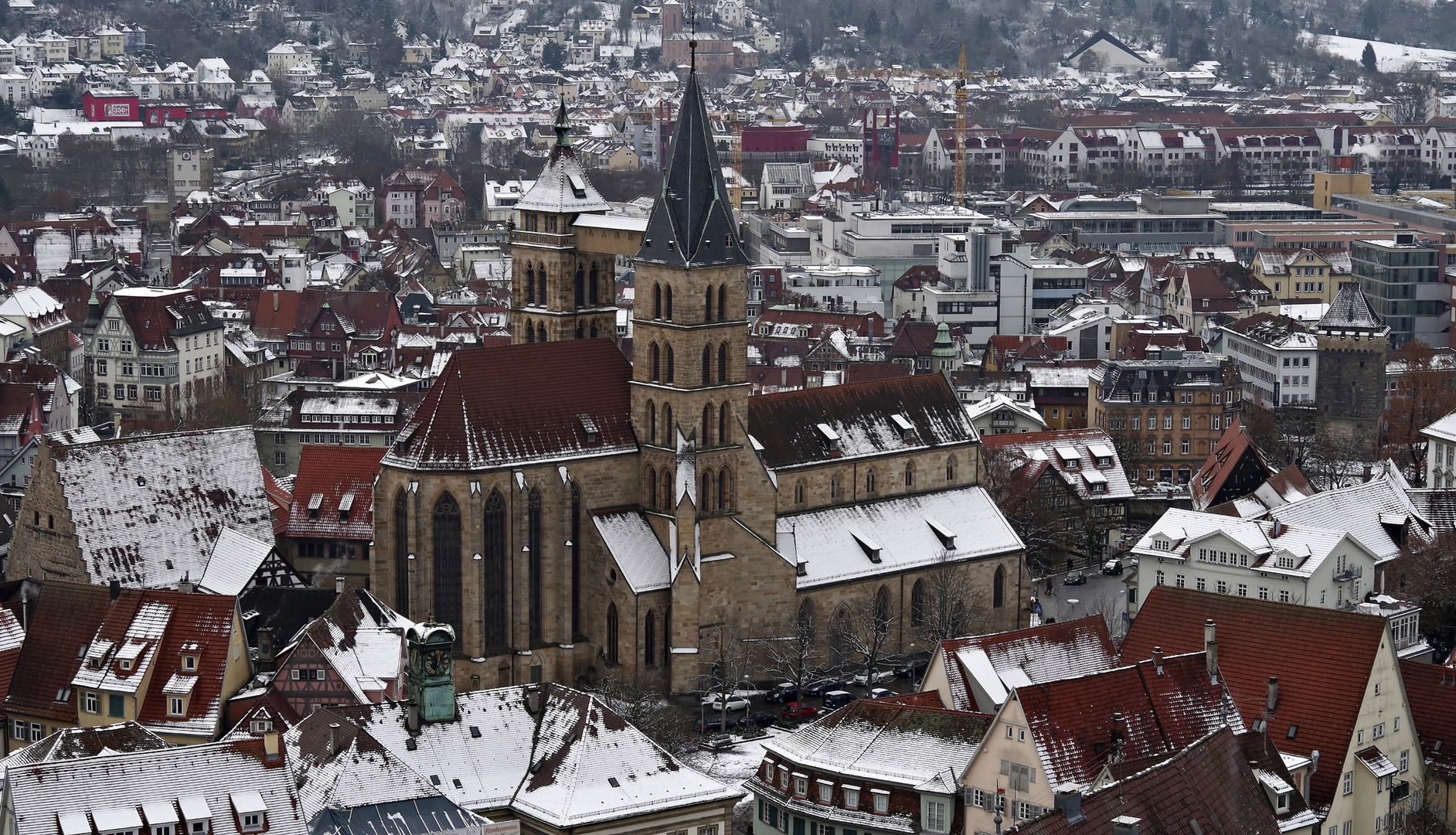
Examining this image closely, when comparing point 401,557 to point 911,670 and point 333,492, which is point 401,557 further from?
point 911,670

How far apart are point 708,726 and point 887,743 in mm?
25562

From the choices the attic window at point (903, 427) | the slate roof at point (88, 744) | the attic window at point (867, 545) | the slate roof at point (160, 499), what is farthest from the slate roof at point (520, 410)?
the slate roof at point (88, 744)

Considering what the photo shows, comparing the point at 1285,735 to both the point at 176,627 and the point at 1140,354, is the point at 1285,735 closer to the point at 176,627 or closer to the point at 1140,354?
the point at 176,627

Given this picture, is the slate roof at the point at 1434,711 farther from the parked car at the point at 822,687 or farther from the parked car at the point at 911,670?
the parked car at the point at 822,687

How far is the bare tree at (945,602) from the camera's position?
405 feet

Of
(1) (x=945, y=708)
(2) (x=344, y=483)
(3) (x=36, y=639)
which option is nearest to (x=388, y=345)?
(2) (x=344, y=483)

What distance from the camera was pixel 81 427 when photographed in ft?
529

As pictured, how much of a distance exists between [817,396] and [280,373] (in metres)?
78.2

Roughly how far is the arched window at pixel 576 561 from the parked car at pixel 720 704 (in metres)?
6.76

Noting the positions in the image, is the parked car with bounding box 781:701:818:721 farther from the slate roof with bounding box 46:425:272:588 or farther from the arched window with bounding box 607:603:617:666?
the slate roof with bounding box 46:425:272:588

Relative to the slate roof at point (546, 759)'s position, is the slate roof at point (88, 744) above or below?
above

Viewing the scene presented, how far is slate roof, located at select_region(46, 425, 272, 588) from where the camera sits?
369ft

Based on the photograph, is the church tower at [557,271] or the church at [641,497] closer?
the church at [641,497]

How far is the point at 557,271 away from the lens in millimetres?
126125
